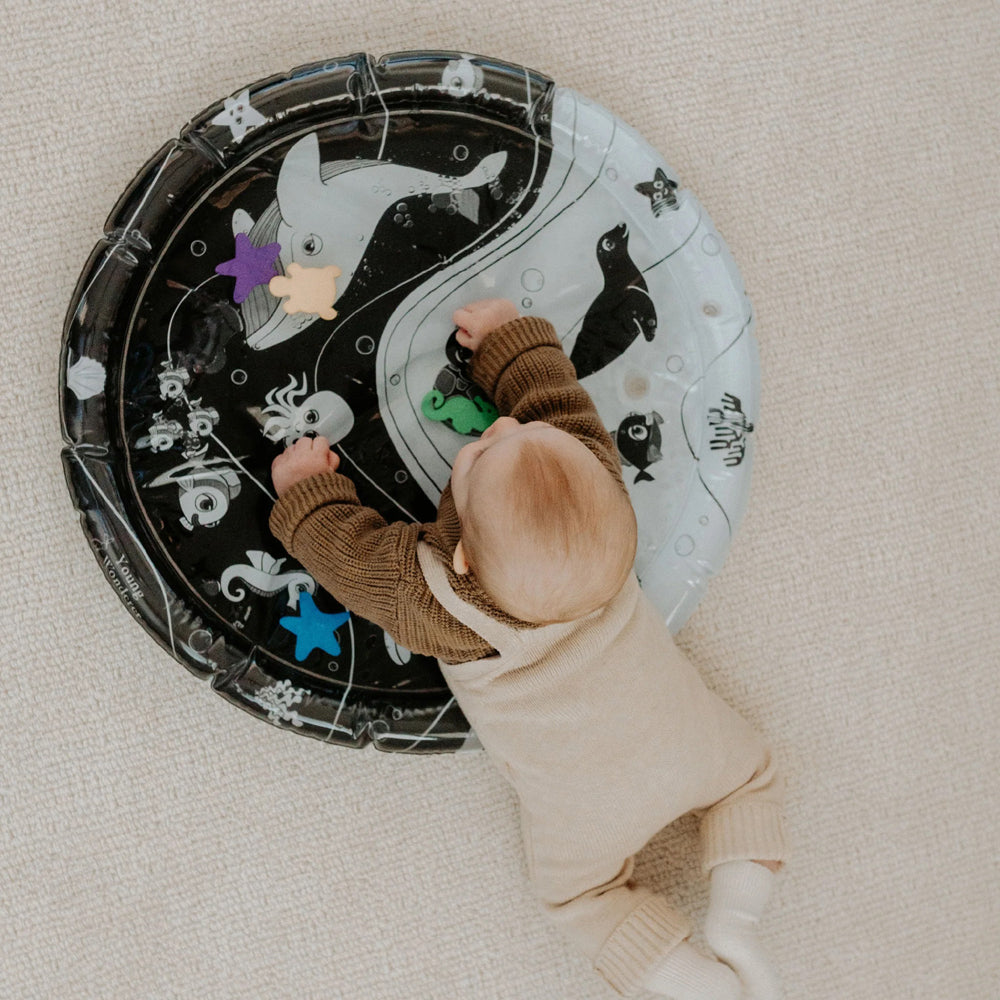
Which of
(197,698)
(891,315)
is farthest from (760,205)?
(197,698)

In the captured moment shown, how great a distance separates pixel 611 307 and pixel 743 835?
0.42m

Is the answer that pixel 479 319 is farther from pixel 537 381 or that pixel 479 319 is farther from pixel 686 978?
pixel 686 978

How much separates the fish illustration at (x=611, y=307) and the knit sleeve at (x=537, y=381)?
1.3 inches

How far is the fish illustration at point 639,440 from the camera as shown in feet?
2.37

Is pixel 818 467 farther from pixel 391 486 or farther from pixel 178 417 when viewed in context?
pixel 178 417

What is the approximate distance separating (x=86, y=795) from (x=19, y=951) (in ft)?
0.45

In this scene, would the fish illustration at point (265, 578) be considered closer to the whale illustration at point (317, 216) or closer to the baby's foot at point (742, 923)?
the whale illustration at point (317, 216)

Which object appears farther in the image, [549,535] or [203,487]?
[203,487]

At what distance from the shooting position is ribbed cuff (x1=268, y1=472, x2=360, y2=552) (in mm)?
652

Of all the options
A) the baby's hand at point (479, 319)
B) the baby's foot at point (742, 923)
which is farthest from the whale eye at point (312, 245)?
the baby's foot at point (742, 923)

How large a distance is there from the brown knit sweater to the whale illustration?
123mm

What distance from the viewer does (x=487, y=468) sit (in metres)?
0.55

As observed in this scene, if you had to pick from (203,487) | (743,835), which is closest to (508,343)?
(203,487)

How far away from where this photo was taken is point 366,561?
62 cm
